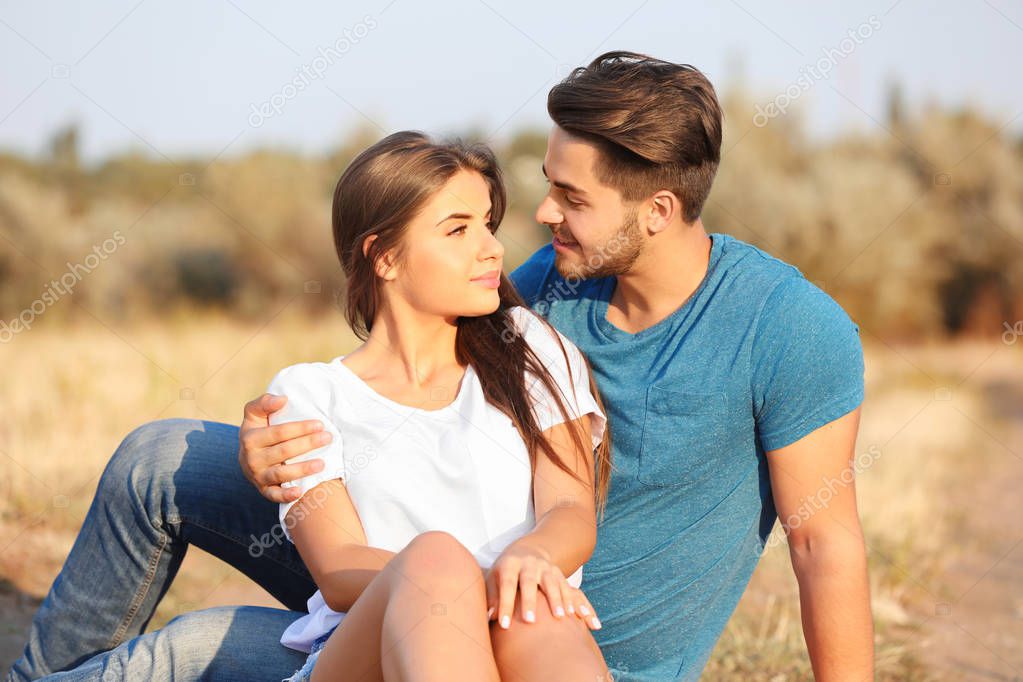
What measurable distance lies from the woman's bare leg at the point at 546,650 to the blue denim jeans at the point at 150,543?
26.5 inches

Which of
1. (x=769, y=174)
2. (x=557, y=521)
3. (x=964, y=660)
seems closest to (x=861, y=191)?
(x=769, y=174)

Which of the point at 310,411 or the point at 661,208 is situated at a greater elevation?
the point at 661,208

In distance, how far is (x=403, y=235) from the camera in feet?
7.34

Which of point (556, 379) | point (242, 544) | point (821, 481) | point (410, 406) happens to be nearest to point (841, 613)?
point (821, 481)

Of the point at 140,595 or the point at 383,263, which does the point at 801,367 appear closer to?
the point at 383,263

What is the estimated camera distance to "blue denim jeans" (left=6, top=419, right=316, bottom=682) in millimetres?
2299

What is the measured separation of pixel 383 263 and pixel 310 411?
1.26 feet

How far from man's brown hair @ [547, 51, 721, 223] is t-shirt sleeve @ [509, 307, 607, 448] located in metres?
0.45

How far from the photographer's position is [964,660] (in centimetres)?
331

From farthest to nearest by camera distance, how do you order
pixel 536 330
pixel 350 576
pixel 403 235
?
pixel 536 330, pixel 403 235, pixel 350 576

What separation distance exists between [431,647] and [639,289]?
3.70ft

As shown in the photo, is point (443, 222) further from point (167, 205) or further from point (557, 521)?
point (167, 205)

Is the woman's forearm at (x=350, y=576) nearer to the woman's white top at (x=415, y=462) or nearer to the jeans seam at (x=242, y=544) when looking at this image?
the woman's white top at (x=415, y=462)

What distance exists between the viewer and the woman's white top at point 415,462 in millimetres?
2027
